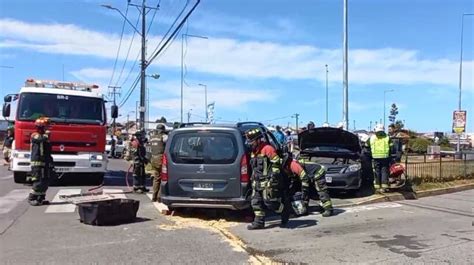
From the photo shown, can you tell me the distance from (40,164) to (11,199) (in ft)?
6.10

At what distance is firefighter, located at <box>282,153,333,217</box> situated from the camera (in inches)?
406

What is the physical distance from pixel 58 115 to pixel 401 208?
10.0m

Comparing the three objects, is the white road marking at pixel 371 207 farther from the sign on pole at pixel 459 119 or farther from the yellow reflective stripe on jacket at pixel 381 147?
the sign on pole at pixel 459 119

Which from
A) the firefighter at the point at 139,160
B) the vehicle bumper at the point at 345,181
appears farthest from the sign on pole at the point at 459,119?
the firefighter at the point at 139,160

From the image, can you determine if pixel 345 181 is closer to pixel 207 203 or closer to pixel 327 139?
pixel 327 139

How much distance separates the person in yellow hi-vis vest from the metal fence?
1620 millimetres

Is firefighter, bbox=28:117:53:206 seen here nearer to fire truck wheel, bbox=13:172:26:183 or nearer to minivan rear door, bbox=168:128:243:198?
minivan rear door, bbox=168:128:243:198

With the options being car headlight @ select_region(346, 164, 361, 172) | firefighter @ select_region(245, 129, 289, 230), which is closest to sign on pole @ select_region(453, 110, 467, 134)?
car headlight @ select_region(346, 164, 361, 172)

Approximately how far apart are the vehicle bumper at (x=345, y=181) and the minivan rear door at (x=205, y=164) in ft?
13.0

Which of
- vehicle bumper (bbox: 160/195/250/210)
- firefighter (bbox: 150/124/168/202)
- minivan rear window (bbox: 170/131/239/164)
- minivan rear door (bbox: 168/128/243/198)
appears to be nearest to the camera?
vehicle bumper (bbox: 160/195/250/210)

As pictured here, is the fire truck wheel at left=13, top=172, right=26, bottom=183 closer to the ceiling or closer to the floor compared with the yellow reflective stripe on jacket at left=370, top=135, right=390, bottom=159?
closer to the floor

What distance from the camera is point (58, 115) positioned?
16.4m

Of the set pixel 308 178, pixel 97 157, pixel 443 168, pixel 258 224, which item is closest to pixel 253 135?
pixel 258 224

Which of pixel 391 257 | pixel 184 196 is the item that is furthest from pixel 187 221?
pixel 391 257
